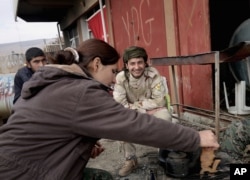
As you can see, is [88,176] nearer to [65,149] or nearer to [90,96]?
[65,149]

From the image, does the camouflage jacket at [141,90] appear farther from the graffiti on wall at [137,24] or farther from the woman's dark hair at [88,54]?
the graffiti on wall at [137,24]

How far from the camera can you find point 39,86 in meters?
1.39

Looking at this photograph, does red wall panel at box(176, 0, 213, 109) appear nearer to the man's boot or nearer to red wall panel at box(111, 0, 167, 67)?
red wall panel at box(111, 0, 167, 67)

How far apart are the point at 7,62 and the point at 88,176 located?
700 inches

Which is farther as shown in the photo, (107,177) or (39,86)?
(107,177)

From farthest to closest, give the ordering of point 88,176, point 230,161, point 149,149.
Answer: point 149,149 < point 230,161 < point 88,176

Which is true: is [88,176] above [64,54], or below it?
below

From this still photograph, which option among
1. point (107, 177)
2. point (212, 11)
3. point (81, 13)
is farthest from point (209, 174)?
point (81, 13)

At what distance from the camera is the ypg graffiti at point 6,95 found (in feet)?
23.0

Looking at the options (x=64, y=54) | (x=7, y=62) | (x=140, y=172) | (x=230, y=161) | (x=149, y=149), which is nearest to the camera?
(x=64, y=54)

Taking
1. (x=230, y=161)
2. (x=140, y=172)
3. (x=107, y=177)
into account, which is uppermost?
(x=107, y=177)

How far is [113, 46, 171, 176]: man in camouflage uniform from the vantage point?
316 centimetres

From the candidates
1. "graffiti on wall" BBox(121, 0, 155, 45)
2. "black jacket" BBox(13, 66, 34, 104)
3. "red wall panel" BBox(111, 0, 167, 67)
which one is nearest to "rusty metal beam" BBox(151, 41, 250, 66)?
"red wall panel" BBox(111, 0, 167, 67)

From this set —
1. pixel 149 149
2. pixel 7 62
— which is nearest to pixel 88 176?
pixel 149 149
